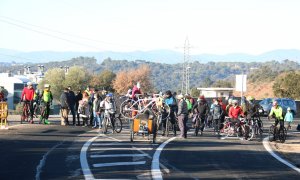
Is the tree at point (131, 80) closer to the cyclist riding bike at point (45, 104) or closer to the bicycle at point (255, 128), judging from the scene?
the cyclist riding bike at point (45, 104)

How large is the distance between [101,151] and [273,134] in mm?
10585

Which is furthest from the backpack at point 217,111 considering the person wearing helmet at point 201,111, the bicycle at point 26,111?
the bicycle at point 26,111

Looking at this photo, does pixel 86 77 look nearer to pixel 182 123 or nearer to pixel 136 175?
pixel 182 123

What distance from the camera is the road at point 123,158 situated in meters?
14.2

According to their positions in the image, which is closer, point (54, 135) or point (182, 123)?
point (54, 135)

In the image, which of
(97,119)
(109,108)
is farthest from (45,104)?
(109,108)

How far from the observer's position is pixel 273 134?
2669 centimetres

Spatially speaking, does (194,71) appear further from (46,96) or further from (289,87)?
(46,96)

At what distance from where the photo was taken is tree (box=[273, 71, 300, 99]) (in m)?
77.8

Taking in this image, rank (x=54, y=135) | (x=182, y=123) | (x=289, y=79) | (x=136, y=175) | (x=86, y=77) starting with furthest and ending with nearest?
(x=86, y=77), (x=289, y=79), (x=182, y=123), (x=54, y=135), (x=136, y=175)

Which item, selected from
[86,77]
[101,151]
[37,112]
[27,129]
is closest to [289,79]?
[86,77]

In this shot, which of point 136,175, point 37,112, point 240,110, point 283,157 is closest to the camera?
point 136,175

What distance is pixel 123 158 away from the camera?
17.1 m

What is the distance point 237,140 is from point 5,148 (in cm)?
1091
